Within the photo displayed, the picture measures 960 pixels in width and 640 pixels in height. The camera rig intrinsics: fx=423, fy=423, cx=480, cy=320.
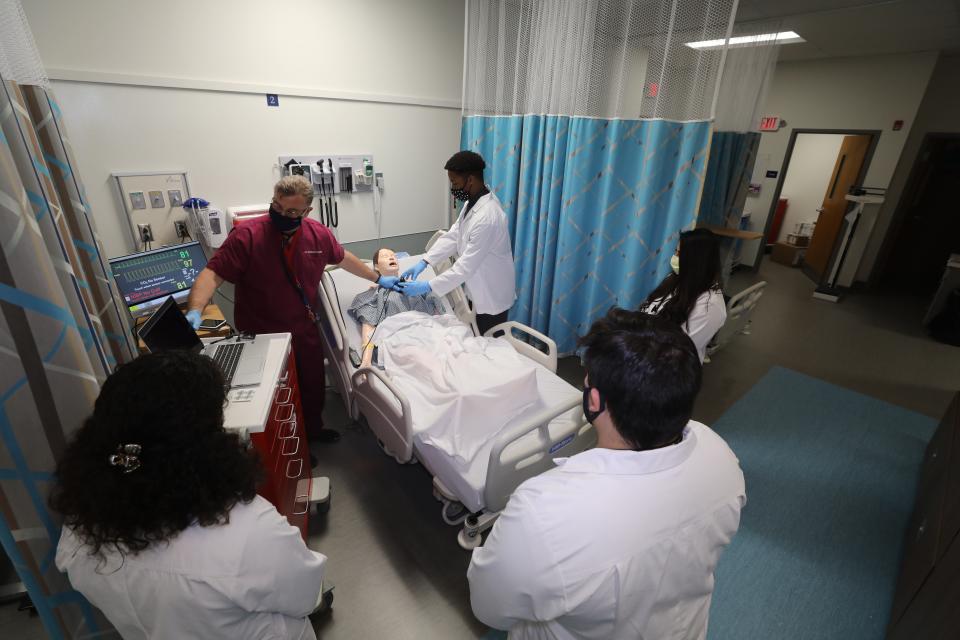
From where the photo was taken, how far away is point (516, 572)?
914 millimetres

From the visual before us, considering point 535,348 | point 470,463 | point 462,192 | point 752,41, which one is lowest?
point 470,463

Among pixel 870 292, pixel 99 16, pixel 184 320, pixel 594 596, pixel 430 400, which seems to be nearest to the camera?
pixel 594 596

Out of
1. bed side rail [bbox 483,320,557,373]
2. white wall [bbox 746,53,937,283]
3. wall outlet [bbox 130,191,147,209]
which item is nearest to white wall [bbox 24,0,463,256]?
wall outlet [bbox 130,191,147,209]

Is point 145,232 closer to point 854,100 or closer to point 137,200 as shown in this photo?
point 137,200

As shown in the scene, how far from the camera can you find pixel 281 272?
216 cm

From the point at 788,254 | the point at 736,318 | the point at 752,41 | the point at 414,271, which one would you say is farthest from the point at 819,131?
the point at 414,271

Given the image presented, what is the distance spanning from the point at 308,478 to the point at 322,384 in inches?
21.5

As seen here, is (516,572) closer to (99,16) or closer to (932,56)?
(99,16)

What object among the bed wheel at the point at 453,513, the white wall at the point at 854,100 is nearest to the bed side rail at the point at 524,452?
the bed wheel at the point at 453,513

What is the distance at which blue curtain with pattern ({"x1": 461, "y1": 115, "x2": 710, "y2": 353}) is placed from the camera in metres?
2.63

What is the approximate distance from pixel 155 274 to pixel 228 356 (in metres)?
1.33

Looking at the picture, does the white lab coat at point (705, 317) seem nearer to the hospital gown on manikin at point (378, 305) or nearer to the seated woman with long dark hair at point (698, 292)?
the seated woman with long dark hair at point (698, 292)

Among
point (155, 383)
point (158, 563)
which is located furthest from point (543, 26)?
point (158, 563)

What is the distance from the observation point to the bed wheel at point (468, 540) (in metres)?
1.97
